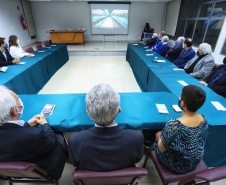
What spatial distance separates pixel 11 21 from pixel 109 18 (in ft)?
17.0

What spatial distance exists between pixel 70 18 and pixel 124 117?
8969 mm

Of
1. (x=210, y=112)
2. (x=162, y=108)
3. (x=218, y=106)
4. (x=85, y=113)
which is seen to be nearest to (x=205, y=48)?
(x=218, y=106)

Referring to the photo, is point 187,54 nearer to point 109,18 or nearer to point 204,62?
point 204,62

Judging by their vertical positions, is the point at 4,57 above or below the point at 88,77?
above

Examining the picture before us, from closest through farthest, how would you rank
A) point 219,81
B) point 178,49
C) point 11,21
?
point 219,81 < point 178,49 < point 11,21

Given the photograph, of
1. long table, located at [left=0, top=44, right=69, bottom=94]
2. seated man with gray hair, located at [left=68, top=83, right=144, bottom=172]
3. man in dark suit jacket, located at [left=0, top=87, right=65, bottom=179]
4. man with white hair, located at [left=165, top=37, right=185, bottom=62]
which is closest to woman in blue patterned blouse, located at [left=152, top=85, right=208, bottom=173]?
seated man with gray hair, located at [left=68, top=83, right=144, bottom=172]

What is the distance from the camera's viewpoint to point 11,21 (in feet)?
20.5

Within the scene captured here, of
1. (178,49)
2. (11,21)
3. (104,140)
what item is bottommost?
(104,140)

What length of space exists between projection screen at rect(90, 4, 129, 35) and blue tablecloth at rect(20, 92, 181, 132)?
803 centimetres

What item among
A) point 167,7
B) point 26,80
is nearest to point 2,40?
point 26,80

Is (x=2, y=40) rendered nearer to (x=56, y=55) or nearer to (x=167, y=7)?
(x=56, y=55)

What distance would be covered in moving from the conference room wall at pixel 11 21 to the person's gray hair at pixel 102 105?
278 inches

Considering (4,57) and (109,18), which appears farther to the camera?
(109,18)

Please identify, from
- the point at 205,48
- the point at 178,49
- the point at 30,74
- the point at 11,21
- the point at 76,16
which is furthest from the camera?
the point at 76,16
